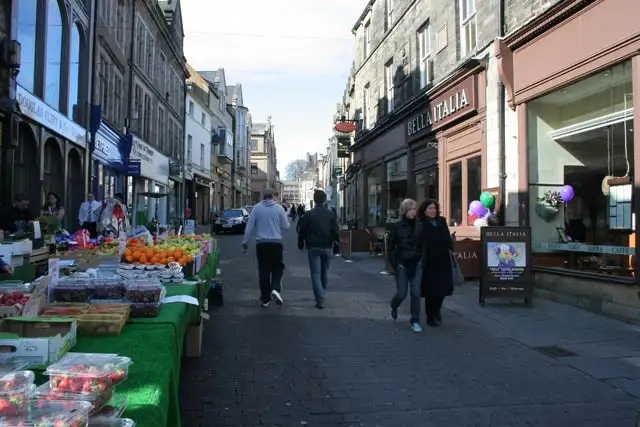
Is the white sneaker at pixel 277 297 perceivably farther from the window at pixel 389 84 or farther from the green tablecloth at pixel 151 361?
the window at pixel 389 84

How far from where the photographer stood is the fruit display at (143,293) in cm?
362

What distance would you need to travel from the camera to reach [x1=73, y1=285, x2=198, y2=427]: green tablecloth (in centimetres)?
217

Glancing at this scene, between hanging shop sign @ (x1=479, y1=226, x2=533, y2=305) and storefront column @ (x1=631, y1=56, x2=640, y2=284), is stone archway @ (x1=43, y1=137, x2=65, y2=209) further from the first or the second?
storefront column @ (x1=631, y1=56, x2=640, y2=284)

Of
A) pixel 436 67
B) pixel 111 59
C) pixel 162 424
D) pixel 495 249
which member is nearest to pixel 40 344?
pixel 162 424

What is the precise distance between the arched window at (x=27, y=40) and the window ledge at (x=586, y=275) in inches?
460

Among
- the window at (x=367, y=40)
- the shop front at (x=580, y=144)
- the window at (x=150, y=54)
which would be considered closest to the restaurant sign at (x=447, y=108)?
the shop front at (x=580, y=144)

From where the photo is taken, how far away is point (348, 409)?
4199 millimetres

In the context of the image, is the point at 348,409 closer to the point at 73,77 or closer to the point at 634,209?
the point at 634,209

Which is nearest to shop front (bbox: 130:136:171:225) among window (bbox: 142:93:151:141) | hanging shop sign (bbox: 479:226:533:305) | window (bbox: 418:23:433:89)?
window (bbox: 142:93:151:141)

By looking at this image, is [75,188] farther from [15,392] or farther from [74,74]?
[15,392]

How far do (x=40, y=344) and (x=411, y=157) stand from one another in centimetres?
1559

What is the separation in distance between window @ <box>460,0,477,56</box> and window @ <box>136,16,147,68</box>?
1659cm

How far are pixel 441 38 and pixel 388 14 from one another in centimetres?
644

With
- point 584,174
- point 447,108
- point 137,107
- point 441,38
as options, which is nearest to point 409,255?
point 584,174
